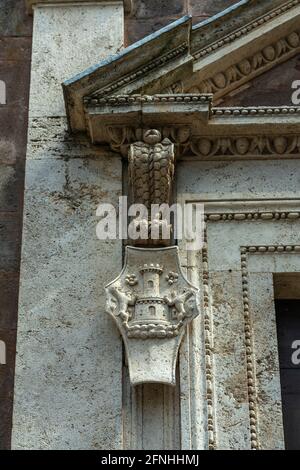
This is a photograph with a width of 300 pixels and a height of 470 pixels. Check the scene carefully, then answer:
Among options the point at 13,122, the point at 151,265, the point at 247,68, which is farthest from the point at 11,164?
the point at 247,68

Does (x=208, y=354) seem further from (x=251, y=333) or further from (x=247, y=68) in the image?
(x=247, y=68)

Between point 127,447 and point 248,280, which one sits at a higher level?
point 248,280

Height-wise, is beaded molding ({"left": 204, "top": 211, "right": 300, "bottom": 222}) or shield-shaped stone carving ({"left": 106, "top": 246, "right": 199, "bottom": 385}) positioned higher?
beaded molding ({"left": 204, "top": 211, "right": 300, "bottom": 222})

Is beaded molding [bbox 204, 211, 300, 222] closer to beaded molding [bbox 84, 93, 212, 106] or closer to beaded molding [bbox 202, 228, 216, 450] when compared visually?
beaded molding [bbox 202, 228, 216, 450]

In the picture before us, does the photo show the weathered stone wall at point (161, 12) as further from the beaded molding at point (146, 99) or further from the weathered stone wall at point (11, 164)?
the beaded molding at point (146, 99)

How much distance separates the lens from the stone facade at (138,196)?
6711 millimetres

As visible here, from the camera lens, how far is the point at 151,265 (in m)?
7.04

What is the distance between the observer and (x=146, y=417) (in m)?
6.66

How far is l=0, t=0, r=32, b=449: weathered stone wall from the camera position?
22.8ft

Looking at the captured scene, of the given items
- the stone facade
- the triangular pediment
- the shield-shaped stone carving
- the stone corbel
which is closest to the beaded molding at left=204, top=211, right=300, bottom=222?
the stone facade

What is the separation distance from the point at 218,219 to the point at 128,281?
76cm
